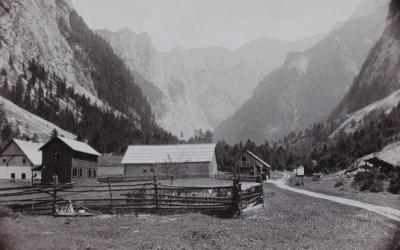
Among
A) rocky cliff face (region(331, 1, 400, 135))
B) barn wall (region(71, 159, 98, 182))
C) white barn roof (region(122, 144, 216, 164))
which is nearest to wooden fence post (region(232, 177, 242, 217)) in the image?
barn wall (region(71, 159, 98, 182))

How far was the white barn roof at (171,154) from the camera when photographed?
7569 centimetres

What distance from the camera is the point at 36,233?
1475 cm

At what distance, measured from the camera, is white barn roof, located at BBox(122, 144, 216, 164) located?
7569 cm

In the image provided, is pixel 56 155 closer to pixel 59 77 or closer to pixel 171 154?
pixel 171 154

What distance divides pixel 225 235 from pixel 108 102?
17269 centimetres

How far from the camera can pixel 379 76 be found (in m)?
172

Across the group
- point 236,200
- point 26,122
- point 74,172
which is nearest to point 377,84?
point 26,122

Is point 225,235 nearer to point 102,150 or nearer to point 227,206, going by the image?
point 227,206

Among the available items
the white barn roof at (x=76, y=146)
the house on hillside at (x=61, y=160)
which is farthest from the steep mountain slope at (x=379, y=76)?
the house on hillside at (x=61, y=160)

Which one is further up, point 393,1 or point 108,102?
point 108,102

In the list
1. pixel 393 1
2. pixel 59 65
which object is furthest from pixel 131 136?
pixel 393 1

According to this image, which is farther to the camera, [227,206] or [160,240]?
[227,206]

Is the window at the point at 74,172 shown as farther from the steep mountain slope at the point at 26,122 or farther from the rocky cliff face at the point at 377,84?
the rocky cliff face at the point at 377,84

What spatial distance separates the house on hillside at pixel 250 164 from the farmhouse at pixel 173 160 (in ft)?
31.6
